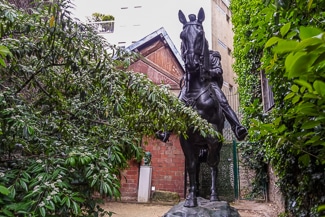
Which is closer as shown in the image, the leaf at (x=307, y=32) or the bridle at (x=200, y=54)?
the leaf at (x=307, y=32)

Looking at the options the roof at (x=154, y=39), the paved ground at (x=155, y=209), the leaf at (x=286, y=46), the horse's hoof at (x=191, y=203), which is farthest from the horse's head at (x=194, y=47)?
the roof at (x=154, y=39)

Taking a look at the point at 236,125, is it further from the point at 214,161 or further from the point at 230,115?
the point at 214,161

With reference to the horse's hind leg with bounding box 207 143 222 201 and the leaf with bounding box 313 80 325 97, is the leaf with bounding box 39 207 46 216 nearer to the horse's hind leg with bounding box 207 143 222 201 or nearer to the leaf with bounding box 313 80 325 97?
the leaf with bounding box 313 80 325 97

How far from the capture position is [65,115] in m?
2.54

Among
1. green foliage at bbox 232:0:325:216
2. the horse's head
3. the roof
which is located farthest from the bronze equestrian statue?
the roof

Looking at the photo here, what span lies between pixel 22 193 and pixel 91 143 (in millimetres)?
684

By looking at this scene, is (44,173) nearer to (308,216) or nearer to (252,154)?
(308,216)

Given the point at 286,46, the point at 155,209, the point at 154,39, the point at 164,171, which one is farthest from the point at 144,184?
the point at 286,46

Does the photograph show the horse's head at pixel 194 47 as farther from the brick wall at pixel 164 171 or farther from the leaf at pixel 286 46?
the brick wall at pixel 164 171

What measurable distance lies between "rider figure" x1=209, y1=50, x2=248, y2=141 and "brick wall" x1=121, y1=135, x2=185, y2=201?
3.27 meters

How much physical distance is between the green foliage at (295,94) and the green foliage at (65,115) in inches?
31.2

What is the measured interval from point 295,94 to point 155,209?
5.17 m

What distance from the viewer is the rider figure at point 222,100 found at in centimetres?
393

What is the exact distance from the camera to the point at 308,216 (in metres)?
2.54
